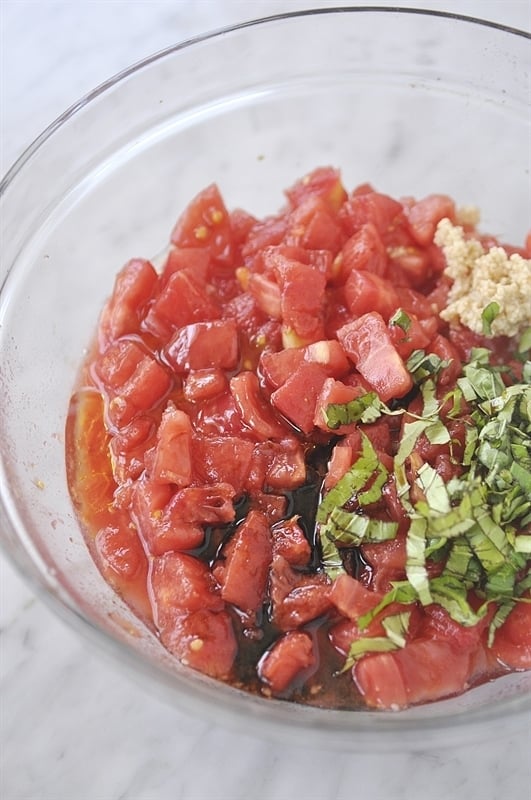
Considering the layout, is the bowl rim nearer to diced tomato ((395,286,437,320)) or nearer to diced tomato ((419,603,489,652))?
diced tomato ((395,286,437,320))

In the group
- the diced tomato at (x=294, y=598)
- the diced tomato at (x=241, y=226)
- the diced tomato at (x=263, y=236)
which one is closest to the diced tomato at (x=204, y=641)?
the diced tomato at (x=294, y=598)

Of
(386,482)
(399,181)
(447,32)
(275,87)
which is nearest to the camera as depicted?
(386,482)

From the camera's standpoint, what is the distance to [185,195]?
3.15 meters

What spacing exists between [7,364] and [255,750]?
1.36 meters

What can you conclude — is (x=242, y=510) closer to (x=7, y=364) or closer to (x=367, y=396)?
(x=367, y=396)

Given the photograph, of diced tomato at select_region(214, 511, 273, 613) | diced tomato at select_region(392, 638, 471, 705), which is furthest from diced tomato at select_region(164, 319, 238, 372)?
diced tomato at select_region(392, 638, 471, 705)

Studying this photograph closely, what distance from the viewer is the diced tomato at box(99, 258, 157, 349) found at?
268 cm

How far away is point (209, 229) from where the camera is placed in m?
2.85

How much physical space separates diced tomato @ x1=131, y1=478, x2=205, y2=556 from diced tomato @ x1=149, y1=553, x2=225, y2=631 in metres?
0.04

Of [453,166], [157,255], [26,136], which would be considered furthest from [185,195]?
[453,166]

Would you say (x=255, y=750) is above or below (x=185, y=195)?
below

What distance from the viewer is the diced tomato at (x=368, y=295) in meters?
2.54

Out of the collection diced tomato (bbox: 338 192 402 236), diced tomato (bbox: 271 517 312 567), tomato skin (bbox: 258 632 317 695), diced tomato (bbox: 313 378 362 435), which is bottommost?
tomato skin (bbox: 258 632 317 695)

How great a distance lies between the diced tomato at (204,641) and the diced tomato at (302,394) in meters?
0.62
